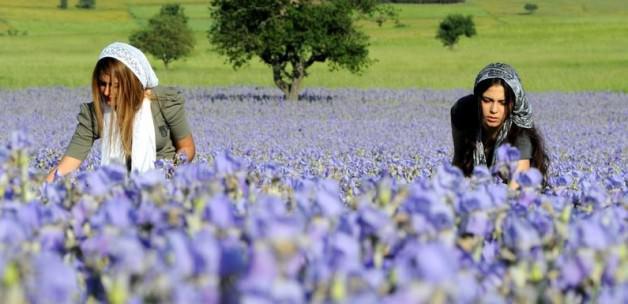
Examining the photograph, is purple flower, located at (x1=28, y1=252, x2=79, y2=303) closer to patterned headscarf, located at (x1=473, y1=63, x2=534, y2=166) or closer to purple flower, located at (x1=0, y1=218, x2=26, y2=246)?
purple flower, located at (x1=0, y1=218, x2=26, y2=246)

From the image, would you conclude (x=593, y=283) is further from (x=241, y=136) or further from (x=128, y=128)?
(x=241, y=136)

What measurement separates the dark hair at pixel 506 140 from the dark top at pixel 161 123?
120 centimetres

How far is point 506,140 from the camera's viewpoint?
163 inches

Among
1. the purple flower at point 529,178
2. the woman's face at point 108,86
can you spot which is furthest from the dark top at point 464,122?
the purple flower at point 529,178

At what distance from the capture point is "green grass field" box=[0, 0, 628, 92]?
32406mm

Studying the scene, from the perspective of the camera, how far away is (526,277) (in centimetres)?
172

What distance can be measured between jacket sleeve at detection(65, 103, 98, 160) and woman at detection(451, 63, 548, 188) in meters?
1.53

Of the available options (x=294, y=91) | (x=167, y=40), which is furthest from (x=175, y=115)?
(x=167, y=40)

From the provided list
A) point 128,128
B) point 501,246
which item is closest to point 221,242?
point 501,246

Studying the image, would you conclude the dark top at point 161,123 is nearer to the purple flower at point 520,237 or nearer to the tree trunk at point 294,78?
the purple flower at point 520,237

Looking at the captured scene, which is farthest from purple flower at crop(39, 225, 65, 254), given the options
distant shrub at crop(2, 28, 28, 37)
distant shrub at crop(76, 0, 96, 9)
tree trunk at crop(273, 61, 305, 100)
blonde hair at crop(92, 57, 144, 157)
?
distant shrub at crop(76, 0, 96, 9)

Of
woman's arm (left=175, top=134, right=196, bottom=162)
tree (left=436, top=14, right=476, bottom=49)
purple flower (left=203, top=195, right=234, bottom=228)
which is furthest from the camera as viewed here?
tree (left=436, top=14, right=476, bottom=49)

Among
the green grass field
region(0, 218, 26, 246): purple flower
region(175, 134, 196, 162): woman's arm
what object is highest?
region(0, 218, 26, 246): purple flower

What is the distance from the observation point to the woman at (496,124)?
160 inches
